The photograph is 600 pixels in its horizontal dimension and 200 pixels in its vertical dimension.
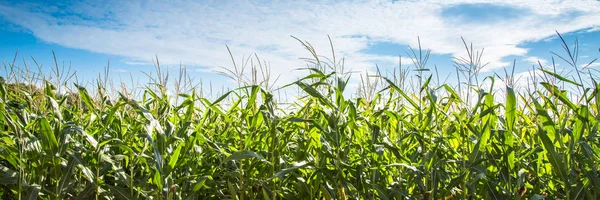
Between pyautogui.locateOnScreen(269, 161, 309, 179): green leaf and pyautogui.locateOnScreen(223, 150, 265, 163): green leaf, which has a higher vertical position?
pyautogui.locateOnScreen(223, 150, 265, 163): green leaf

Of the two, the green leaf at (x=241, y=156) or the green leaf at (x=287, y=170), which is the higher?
the green leaf at (x=241, y=156)

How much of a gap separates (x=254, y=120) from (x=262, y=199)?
0.54m

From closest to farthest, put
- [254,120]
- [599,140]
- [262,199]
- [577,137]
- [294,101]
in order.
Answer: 1. [577,137]
2. [254,120]
3. [262,199]
4. [599,140]
5. [294,101]

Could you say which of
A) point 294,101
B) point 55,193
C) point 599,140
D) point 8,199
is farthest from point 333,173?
point 8,199

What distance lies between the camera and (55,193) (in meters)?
2.41

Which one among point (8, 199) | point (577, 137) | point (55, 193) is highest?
point (577, 137)

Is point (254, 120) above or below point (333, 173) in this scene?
above

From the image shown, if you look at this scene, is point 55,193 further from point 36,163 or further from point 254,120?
point 254,120

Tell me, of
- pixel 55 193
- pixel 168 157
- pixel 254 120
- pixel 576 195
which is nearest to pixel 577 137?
pixel 576 195

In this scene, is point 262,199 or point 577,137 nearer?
point 577,137

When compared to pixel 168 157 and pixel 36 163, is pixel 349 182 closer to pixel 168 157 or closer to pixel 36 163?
pixel 168 157

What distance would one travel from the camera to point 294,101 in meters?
3.12

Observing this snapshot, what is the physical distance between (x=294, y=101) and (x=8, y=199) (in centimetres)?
188

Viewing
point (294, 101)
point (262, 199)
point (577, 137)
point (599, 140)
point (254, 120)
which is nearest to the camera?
point (577, 137)
